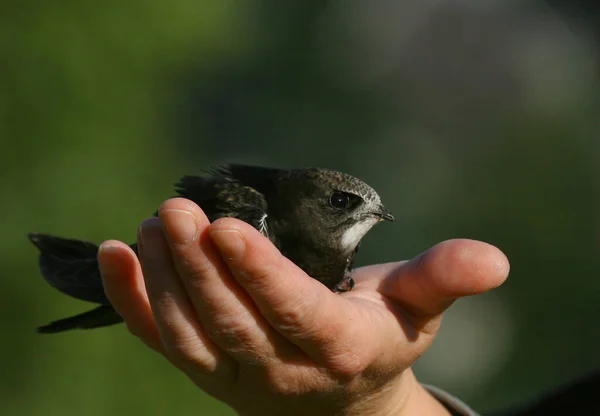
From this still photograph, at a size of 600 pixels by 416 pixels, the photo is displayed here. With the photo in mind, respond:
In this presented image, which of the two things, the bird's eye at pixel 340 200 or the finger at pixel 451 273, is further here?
the bird's eye at pixel 340 200

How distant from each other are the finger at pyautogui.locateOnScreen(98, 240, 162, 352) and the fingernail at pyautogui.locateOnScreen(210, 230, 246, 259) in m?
0.64

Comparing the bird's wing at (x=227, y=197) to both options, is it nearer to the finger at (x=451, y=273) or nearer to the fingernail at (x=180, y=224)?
the finger at (x=451, y=273)

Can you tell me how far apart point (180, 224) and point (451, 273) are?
0.82 m

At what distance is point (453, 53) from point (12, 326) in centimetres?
1035

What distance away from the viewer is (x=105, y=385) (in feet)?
20.4

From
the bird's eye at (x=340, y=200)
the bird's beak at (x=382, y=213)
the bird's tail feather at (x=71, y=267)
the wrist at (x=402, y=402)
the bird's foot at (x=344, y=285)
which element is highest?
the bird's eye at (x=340, y=200)

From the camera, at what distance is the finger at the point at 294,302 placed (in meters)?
1.70

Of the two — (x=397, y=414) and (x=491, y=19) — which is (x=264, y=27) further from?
(x=397, y=414)

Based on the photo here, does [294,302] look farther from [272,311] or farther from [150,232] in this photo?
[150,232]

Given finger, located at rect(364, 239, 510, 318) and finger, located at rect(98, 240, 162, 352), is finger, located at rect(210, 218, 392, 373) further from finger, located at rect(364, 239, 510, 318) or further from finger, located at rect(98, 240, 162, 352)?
finger, located at rect(98, 240, 162, 352)

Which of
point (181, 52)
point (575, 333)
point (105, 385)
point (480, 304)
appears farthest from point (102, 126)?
point (575, 333)

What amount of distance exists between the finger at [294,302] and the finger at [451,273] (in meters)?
0.21

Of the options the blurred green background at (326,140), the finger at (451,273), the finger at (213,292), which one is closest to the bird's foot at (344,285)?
the finger at (451,273)

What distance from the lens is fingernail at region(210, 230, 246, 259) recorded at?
5.49 feet
